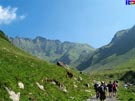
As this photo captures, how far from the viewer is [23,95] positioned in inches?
1499

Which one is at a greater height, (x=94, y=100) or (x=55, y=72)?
(x=55, y=72)

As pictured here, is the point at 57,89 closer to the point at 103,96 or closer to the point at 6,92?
the point at 103,96

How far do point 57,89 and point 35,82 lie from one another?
5.42 metres

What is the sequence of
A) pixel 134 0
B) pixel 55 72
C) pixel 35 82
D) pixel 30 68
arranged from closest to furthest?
pixel 134 0
pixel 35 82
pixel 30 68
pixel 55 72

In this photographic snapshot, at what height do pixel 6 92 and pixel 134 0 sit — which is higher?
pixel 134 0

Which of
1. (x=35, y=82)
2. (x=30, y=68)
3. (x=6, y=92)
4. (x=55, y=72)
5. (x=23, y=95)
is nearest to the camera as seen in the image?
(x=6, y=92)

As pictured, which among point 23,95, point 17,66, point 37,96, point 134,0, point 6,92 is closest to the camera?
point 134,0

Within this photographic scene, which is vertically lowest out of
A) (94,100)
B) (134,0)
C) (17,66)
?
(94,100)

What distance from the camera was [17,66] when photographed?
4881 cm

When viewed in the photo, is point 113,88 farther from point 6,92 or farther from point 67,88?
point 6,92

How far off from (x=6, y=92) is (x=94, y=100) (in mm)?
19787

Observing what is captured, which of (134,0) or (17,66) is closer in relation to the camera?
(134,0)

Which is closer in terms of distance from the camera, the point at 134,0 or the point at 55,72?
the point at 134,0

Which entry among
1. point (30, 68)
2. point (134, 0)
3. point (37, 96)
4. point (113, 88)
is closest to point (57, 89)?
point (30, 68)
